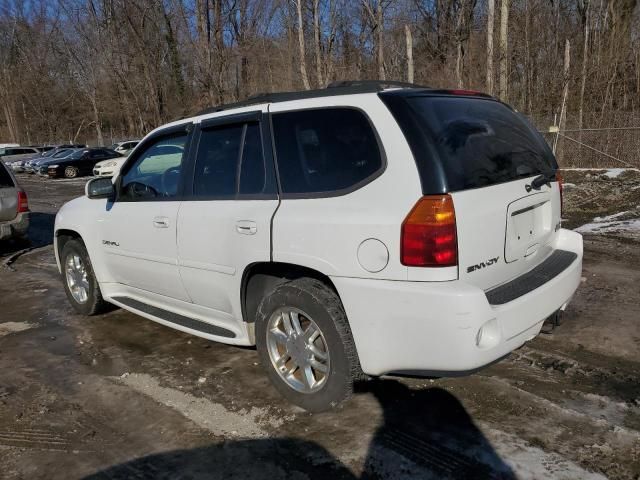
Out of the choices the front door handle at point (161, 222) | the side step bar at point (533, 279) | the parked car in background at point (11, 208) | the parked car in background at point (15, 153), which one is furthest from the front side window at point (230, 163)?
the parked car in background at point (15, 153)

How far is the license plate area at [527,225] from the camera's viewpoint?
3014mm

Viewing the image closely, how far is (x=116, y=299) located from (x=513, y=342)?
3.44 metres

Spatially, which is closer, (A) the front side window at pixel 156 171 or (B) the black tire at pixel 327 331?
(B) the black tire at pixel 327 331

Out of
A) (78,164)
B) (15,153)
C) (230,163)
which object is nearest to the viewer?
(230,163)

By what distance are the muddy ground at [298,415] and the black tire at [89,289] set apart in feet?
1.16

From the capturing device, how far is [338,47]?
34.7 metres

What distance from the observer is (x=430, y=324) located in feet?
8.74

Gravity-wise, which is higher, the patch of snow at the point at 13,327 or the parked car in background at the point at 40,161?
the parked car in background at the point at 40,161

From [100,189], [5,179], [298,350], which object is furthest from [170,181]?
[5,179]

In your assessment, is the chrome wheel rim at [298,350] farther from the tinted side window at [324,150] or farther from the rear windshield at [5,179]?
the rear windshield at [5,179]

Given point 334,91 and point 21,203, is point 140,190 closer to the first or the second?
point 334,91

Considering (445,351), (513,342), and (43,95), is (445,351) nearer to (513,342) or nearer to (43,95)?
(513,342)

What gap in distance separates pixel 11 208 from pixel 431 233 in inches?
302

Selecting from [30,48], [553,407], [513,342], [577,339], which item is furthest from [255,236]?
[30,48]
